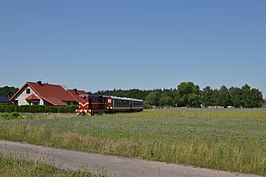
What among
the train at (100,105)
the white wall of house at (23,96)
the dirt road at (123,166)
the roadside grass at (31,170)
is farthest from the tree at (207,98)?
the roadside grass at (31,170)

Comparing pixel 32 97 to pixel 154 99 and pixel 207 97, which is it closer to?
pixel 207 97

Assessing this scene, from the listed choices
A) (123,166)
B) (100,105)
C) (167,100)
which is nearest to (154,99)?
(167,100)

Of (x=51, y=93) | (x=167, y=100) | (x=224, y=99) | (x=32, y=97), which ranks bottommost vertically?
(x=32, y=97)

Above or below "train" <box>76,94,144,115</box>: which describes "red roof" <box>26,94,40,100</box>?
above

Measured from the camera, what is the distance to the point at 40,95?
72188mm

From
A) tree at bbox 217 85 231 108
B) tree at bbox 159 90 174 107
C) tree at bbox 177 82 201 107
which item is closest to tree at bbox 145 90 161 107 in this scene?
tree at bbox 159 90 174 107

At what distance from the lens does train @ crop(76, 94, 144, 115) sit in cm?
4981

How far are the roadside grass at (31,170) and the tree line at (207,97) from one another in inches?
4252

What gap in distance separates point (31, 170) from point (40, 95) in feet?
216

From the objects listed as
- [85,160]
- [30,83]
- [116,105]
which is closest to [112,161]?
[85,160]

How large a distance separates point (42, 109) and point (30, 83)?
15.1m

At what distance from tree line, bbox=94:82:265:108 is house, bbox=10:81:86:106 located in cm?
3817

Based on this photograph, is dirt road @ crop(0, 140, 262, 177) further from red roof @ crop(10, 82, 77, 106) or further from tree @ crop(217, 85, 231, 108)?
tree @ crop(217, 85, 231, 108)

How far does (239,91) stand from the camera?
128125 mm
